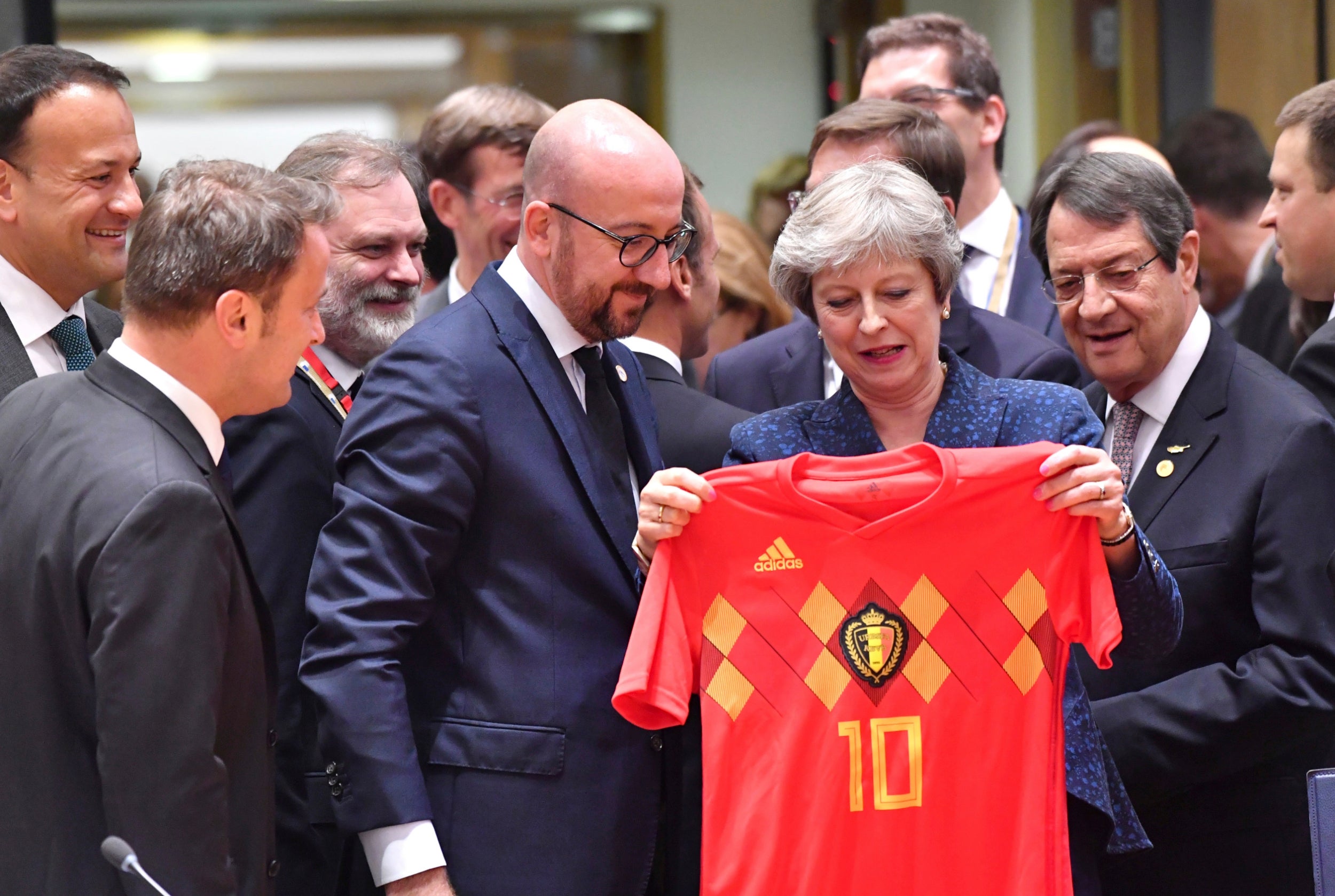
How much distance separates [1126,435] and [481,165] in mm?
1940

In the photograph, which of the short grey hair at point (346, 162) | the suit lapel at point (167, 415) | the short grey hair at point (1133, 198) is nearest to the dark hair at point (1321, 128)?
the short grey hair at point (1133, 198)

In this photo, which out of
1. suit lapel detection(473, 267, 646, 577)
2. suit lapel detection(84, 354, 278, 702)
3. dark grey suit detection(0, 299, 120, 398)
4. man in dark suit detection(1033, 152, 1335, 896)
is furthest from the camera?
dark grey suit detection(0, 299, 120, 398)

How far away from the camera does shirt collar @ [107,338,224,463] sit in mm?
1928

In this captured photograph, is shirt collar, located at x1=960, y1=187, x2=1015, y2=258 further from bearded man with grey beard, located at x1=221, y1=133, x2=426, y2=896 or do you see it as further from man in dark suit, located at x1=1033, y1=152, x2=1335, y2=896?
bearded man with grey beard, located at x1=221, y1=133, x2=426, y2=896

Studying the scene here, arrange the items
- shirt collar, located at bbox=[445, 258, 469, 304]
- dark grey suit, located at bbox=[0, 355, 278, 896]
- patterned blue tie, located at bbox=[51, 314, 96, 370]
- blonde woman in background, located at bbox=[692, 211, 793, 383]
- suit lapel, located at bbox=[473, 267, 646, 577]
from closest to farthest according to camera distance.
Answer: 1. dark grey suit, located at bbox=[0, 355, 278, 896]
2. suit lapel, located at bbox=[473, 267, 646, 577]
3. patterned blue tie, located at bbox=[51, 314, 96, 370]
4. shirt collar, located at bbox=[445, 258, 469, 304]
5. blonde woman in background, located at bbox=[692, 211, 793, 383]

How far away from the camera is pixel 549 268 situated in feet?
7.77

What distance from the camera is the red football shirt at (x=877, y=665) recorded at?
2.14 meters

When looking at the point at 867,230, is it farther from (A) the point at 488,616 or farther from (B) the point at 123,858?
(B) the point at 123,858

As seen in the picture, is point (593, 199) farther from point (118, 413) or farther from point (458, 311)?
point (118, 413)

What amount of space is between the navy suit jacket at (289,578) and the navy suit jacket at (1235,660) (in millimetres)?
1346

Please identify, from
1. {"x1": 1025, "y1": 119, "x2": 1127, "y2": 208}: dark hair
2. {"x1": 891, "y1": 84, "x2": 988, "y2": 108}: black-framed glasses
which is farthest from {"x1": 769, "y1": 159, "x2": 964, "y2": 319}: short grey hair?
{"x1": 1025, "y1": 119, "x2": 1127, "y2": 208}: dark hair

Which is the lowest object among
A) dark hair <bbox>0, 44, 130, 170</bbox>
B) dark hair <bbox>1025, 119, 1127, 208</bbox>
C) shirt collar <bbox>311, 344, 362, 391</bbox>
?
shirt collar <bbox>311, 344, 362, 391</bbox>

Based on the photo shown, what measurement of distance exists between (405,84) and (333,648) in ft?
A: 18.8

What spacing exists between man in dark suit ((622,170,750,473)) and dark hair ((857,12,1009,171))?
1095mm
